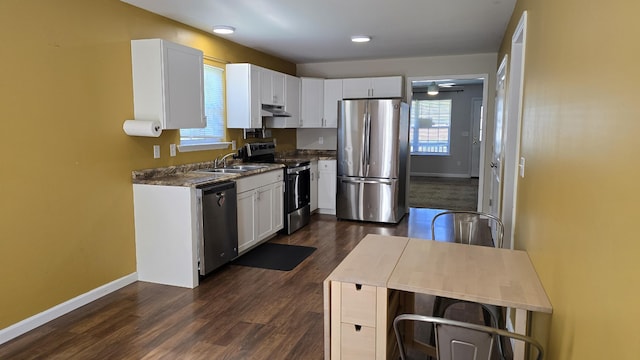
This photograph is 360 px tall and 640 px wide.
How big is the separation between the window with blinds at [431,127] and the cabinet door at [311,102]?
5361 millimetres

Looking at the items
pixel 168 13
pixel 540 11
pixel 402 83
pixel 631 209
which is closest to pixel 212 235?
pixel 168 13

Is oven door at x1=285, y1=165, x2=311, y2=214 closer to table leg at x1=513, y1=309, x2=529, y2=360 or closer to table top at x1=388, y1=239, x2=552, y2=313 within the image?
table top at x1=388, y1=239, x2=552, y2=313

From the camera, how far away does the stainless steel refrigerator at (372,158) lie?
5738 mm

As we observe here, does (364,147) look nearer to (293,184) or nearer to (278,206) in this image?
(293,184)

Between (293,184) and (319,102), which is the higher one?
(319,102)

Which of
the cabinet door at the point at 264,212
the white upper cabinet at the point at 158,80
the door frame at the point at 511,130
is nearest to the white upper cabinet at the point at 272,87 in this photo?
the cabinet door at the point at 264,212

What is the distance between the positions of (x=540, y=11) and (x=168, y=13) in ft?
10.2

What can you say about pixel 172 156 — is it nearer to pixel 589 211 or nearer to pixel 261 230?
pixel 261 230

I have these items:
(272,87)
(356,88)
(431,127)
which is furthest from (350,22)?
(431,127)

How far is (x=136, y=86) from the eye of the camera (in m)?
3.58

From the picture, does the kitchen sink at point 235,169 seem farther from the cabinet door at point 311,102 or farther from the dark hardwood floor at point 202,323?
the cabinet door at point 311,102

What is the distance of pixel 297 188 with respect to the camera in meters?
5.51

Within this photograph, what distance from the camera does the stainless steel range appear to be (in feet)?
17.3

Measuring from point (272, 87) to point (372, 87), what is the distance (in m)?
1.66
